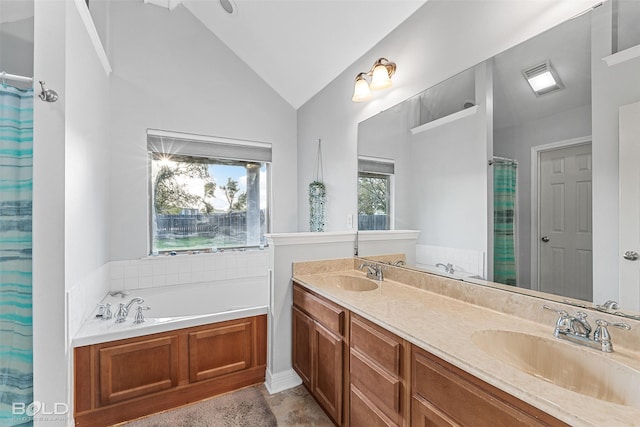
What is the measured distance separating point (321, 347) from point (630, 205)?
5.22ft

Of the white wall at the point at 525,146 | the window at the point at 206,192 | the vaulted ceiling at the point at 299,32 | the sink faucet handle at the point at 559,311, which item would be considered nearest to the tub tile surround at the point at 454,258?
the white wall at the point at 525,146

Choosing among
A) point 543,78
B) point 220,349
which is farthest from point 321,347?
point 543,78

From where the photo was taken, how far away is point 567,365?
102 centimetres

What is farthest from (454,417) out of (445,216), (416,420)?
(445,216)

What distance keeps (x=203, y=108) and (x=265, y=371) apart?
2.65 metres

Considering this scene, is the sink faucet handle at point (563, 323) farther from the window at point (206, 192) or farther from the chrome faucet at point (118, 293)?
the chrome faucet at point (118, 293)

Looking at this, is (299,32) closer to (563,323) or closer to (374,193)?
(374,193)

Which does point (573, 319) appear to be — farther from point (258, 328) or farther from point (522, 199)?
point (258, 328)

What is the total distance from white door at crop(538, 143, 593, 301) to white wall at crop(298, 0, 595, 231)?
0.63m

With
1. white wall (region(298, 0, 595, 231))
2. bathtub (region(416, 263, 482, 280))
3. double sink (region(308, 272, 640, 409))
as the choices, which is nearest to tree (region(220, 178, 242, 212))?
white wall (region(298, 0, 595, 231))

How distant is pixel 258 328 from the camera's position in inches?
89.0

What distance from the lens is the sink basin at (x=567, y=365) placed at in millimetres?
872

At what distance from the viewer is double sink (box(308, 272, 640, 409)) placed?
2.86 feet

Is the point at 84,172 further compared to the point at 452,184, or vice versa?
the point at 84,172
